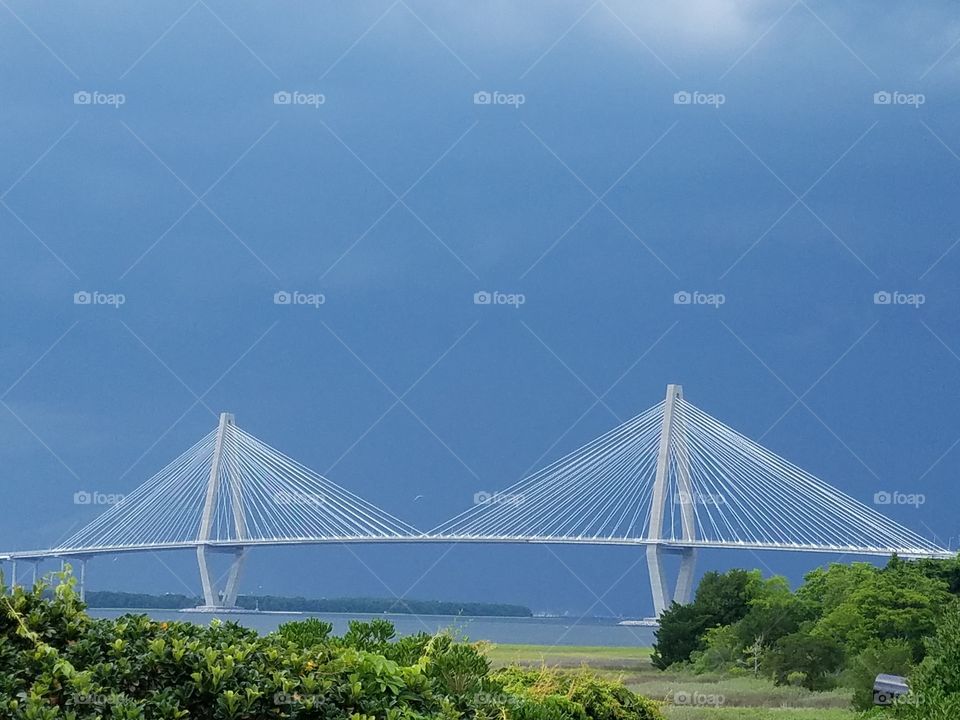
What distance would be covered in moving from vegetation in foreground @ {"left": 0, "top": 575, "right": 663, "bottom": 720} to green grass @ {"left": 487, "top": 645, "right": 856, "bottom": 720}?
15.5ft

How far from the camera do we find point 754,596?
1528cm

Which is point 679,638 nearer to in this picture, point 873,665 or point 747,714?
point 873,665

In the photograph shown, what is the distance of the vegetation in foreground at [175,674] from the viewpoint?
11.1 ft

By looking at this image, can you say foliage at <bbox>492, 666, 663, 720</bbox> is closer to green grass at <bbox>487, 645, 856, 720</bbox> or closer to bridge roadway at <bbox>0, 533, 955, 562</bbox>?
green grass at <bbox>487, 645, 856, 720</bbox>

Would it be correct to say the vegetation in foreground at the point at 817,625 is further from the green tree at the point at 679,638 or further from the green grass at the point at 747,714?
the green grass at the point at 747,714

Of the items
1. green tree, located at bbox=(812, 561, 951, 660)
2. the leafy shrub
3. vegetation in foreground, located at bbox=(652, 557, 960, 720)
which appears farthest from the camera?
green tree, located at bbox=(812, 561, 951, 660)

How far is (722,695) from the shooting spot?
1138 centimetres

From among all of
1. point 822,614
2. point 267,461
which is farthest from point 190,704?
point 267,461

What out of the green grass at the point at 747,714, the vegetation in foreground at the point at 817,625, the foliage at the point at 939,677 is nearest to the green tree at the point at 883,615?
the vegetation in foreground at the point at 817,625

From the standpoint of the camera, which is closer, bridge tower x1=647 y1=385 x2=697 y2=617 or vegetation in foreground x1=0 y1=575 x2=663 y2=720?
vegetation in foreground x1=0 y1=575 x2=663 y2=720

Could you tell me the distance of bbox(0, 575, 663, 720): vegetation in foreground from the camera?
133 inches

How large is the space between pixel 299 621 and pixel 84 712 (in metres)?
2.78

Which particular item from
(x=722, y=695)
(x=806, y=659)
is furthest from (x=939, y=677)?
(x=806, y=659)

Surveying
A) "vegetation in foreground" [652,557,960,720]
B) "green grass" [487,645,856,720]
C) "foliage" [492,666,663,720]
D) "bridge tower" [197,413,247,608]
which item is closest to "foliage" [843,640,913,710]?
"vegetation in foreground" [652,557,960,720]
